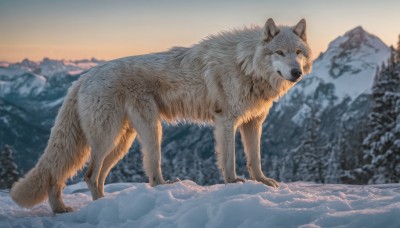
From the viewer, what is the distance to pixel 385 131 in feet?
90.8

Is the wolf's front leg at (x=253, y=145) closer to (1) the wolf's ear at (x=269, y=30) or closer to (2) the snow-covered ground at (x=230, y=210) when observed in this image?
(1) the wolf's ear at (x=269, y=30)

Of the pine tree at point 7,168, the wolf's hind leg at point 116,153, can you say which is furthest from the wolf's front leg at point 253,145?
the pine tree at point 7,168

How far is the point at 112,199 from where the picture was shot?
663 cm

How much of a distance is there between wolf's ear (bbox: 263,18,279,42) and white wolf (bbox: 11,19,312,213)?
2 cm

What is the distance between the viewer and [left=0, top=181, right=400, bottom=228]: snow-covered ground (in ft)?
16.0

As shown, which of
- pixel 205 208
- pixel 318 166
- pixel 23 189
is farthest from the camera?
pixel 318 166

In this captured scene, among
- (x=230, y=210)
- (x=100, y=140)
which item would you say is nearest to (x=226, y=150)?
(x=100, y=140)

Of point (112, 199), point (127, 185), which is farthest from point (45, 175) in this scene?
point (127, 185)

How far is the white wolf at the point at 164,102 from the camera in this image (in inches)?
308

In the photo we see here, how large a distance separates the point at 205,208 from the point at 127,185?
5012 mm

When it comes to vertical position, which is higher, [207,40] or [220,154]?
[207,40]

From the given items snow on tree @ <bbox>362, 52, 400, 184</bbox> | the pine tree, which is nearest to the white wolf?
snow on tree @ <bbox>362, 52, 400, 184</bbox>

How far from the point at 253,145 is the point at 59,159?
11.6 feet

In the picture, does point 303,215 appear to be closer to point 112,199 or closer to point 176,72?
point 112,199
